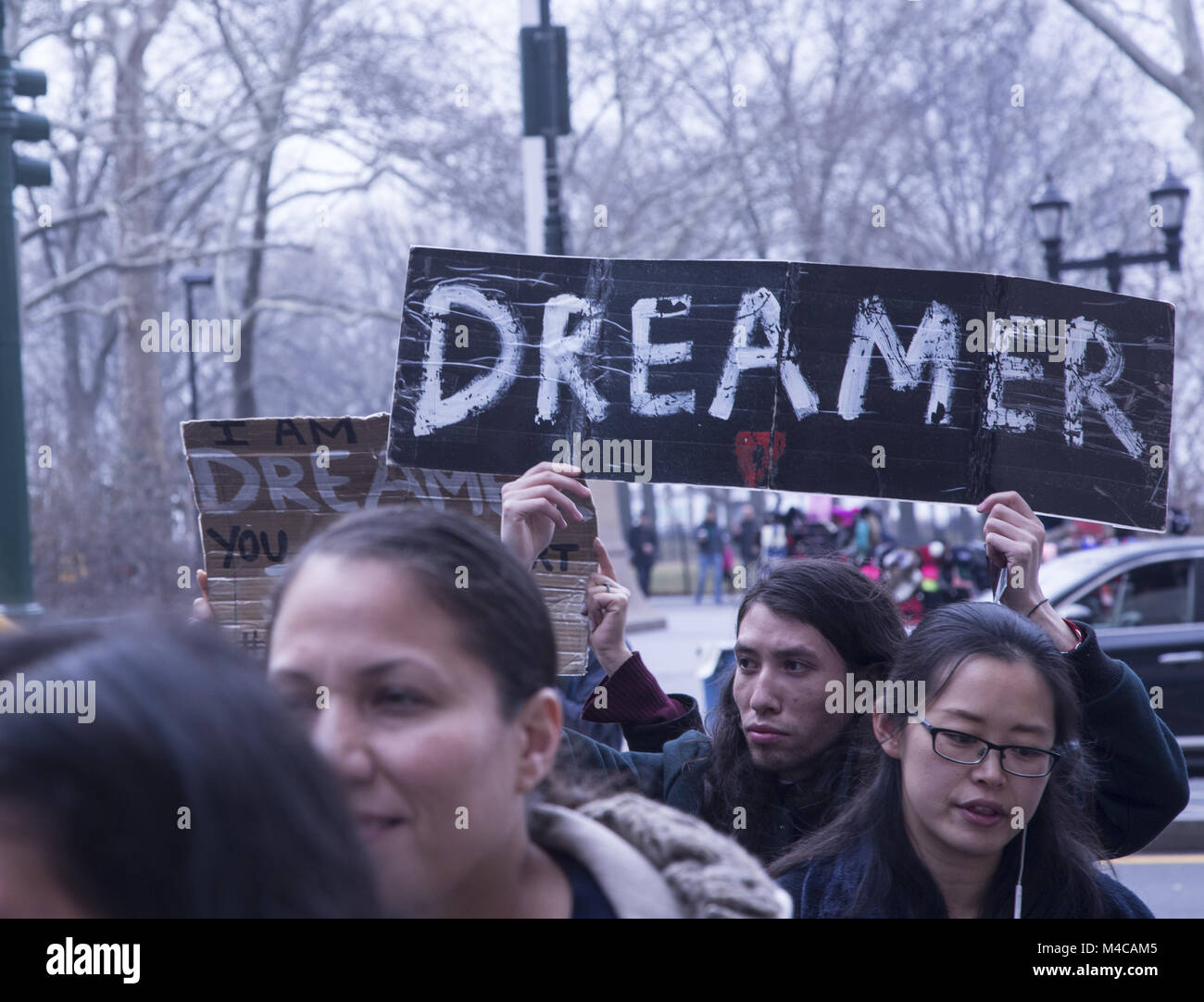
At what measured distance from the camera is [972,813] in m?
2.24

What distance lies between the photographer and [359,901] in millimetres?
938

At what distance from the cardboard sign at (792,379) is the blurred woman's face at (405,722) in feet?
5.68

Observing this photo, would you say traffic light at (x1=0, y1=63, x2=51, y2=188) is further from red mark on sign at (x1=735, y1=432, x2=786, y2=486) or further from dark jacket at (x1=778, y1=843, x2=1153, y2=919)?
dark jacket at (x1=778, y1=843, x2=1153, y2=919)

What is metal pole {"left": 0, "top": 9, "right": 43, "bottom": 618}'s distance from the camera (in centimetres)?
722

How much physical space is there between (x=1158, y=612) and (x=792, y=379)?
594 cm

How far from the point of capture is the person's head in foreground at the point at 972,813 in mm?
2215

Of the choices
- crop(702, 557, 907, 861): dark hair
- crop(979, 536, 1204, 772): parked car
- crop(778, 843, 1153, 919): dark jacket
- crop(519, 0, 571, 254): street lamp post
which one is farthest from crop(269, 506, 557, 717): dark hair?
crop(979, 536, 1204, 772): parked car

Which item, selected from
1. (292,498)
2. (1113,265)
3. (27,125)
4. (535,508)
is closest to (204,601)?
(292,498)

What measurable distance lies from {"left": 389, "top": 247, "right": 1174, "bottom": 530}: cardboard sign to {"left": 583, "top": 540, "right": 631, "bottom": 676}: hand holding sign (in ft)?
0.81

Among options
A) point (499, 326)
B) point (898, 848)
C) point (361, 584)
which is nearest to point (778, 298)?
point (499, 326)

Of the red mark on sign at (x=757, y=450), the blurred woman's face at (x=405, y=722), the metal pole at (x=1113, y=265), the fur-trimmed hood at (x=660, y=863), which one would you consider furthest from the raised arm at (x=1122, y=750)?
the metal pole at (x=1113, y=265)
